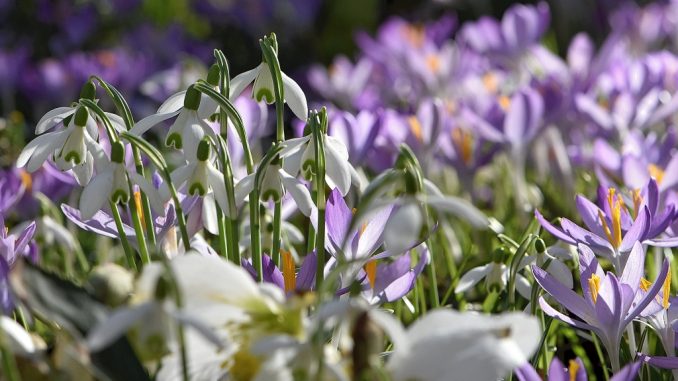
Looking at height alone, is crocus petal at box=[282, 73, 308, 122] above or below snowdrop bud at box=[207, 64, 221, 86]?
below

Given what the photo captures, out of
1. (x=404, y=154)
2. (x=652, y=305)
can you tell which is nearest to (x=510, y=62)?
(x=652, y=305)

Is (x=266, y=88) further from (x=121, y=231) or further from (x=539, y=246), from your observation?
(x=539, y=246)

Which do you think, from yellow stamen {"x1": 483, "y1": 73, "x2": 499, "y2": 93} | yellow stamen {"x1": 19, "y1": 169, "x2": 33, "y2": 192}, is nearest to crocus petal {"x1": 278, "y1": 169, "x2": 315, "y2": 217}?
yellow stamen {"x1": 19, "y1": 169, "x2": 33, "y2": 192}

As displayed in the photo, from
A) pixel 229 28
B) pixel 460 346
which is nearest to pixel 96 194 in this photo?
pixel 460 346

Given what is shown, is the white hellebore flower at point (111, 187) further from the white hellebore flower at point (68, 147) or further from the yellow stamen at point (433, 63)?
the yellow stamen at point (433, 63)

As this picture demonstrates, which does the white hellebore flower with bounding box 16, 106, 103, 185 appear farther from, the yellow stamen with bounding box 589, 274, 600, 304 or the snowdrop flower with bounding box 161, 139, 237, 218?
the yellow stamen with bounding box 589, 274, 600, 304

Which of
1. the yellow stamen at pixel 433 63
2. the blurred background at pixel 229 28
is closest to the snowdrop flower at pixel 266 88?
the yellow stamen at pixel 433 63
